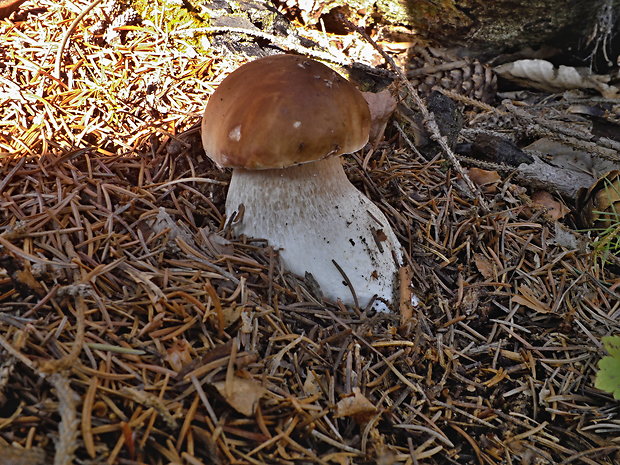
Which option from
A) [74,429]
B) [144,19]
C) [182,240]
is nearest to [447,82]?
[144,19]

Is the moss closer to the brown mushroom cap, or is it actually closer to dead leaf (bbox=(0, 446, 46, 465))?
the brown mushroom cap

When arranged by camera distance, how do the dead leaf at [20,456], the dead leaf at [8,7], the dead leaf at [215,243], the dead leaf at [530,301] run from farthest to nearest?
the dead leaf at [8,7], the dead leaf at [530,301], the dead leaf at [215,243], the dead leaf at [20,456]

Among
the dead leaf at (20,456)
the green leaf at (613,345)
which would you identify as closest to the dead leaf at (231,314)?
the dead leaf at (20,456)

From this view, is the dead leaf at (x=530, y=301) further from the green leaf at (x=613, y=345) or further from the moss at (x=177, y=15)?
the moss at (x=177, y=15)

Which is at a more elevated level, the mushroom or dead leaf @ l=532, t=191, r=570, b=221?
the mushroom

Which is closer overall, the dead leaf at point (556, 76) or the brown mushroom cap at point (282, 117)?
the brown mushroom cap at point (282, 117)

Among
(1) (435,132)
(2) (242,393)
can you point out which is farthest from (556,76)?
(2) (242,393)

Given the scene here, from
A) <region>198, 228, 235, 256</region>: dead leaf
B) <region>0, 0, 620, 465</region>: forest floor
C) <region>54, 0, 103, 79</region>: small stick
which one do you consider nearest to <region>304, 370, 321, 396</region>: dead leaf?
<region>0, 0, 620, 465</region>: forest floor

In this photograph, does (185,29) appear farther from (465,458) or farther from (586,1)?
(586,1)
